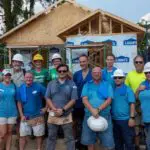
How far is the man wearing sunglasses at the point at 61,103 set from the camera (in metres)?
8.05

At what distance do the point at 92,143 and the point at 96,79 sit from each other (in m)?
1.25

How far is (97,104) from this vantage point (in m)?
7.79

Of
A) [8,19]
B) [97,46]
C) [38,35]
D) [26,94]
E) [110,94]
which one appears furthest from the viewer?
[8,19]

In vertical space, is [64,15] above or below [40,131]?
above

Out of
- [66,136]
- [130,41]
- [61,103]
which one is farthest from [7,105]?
[130,41]

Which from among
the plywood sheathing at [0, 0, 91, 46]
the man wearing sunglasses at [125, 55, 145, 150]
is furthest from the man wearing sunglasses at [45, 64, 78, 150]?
the plywood sheathing at [0, 0, 91, 46]

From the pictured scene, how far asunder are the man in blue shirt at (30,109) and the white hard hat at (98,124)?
4.09 ft

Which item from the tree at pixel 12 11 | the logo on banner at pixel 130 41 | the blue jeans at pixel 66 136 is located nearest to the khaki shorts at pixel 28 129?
the blue jeans at pixel 66 136

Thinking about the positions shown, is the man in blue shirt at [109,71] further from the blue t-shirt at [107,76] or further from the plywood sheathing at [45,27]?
the plywood sheathing at [45,27]

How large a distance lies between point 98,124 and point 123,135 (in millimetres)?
691

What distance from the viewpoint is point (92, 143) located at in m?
7.97

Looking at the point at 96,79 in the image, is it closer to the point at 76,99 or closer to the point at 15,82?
the point at 76,99

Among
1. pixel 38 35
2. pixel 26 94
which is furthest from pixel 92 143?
pixel 38 35

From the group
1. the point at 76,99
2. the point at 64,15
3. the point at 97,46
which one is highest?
the point at 64,15
